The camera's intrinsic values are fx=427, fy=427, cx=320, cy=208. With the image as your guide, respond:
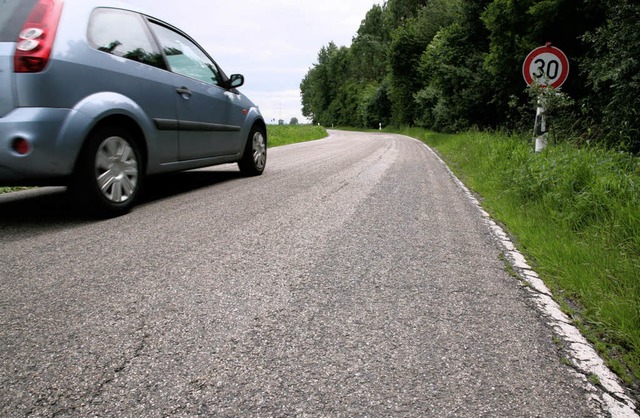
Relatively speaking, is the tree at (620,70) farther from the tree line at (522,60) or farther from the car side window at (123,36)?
the car side window at (123,36)

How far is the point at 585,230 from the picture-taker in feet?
12.9

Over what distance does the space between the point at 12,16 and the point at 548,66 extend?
7.26 metres

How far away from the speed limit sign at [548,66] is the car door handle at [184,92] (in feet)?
17.4

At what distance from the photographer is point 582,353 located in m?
1.97

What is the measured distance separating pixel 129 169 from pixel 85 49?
1115 millimetres

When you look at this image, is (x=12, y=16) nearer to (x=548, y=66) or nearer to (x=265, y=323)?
(x=265, y=323)

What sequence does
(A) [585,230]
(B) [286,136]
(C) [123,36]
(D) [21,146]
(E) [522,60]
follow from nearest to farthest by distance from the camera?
1. (D) [21,146]
2. (A) [585,230]
3. (C) [123,36]
4. (E) [522,60]
5. (B) [286,136]

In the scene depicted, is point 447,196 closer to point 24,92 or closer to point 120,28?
point 120,28

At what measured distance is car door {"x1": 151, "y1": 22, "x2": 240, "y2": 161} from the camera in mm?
5012

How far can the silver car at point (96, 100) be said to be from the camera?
3352mm

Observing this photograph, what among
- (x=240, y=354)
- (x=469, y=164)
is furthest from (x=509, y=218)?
(x=469, y=164)

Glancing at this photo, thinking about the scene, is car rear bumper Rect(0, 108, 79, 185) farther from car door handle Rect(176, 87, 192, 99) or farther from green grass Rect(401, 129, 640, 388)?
green grass Rect(401, 129, 640, 388)

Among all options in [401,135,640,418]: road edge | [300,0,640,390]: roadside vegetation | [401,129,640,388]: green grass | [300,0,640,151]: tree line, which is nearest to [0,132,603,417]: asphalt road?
[401,135,640,418]: road edge

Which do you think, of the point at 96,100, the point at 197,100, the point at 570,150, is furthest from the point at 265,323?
the point at 570,150
